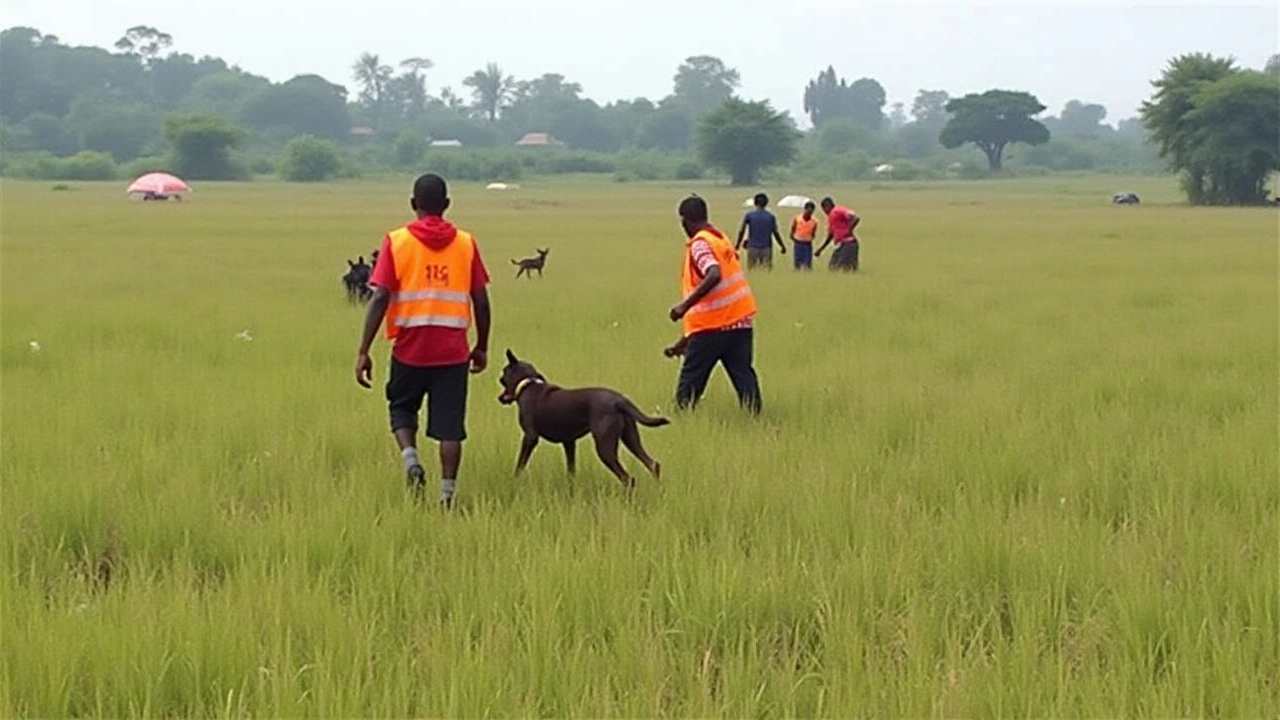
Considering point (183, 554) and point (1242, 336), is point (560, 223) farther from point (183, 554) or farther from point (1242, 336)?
point (183, 554)

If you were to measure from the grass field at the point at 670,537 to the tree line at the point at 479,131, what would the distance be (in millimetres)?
53440

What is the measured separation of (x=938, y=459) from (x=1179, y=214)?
43.1 metres

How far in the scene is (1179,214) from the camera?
46031mm

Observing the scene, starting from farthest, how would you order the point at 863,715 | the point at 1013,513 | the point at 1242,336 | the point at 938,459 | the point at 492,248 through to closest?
1. the point at 492,248
2. the point at 1242,336
3. the point at 938,459
4. the point at 1013,513
5. the point at 863,715

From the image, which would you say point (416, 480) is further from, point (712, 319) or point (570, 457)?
point (712, 319)

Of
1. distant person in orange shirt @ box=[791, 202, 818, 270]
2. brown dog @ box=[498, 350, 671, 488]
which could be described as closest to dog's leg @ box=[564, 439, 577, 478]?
brown dog @ box=[498, 350, 671, 488]

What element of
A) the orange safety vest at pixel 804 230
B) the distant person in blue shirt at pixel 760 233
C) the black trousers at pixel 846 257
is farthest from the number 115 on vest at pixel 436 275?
the black trousers at pixel 846 257

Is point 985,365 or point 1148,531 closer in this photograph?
point 1148,531

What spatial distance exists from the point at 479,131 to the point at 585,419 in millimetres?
149091

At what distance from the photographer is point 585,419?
6293mm

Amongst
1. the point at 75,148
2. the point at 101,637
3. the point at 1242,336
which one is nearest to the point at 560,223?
the point at 1242,336

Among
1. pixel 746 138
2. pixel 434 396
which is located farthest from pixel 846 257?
pixel 746 138

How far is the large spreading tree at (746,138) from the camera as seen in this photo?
93.7m

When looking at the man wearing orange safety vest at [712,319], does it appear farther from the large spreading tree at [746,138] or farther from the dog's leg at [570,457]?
the large spreading tree at [746,138]
